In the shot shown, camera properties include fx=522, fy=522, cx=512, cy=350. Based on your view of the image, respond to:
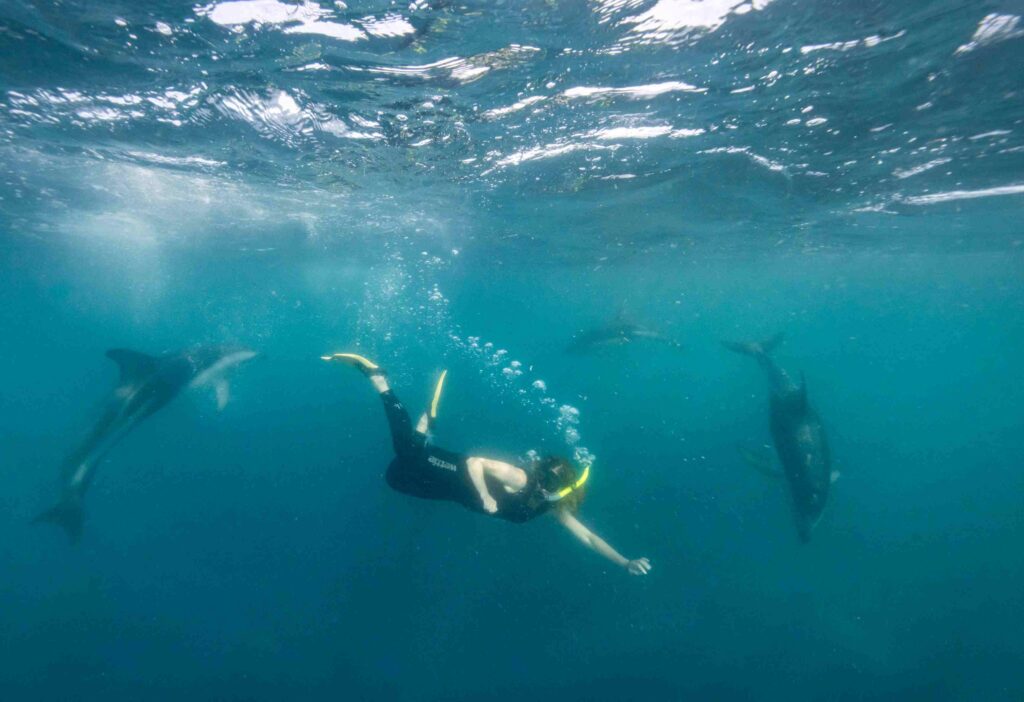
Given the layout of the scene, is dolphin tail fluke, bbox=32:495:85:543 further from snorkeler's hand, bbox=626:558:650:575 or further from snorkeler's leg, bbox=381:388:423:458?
snorkeler's hand, bbox=626:558:650:575

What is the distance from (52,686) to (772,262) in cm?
4386

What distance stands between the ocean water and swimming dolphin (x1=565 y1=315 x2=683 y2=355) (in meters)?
4.18

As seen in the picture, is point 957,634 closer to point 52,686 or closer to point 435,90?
point 435,90

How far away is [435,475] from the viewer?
8.45 m

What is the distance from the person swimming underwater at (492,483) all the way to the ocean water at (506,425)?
6.37 metres

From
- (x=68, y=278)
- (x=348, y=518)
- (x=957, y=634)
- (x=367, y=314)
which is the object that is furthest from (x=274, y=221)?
(x=367, y=314)

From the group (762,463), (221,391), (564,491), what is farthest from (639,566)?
(221,391)

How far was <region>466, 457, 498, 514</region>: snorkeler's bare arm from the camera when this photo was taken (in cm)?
794

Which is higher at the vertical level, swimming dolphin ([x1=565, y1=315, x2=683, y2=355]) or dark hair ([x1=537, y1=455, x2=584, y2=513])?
dark hair ([x1=537, y1=455, x2=584, y2=513])

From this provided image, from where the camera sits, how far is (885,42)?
8.48 meters

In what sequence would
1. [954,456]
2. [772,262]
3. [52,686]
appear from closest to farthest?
[52,686] < [954,456] < [772,262]

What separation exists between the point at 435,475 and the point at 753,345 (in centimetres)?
1694

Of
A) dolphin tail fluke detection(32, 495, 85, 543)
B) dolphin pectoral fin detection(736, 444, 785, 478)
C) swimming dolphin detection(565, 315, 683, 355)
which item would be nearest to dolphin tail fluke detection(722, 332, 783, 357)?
swimming dolphin detection(565, 315, 683, 355)

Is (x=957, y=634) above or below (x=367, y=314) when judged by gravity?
above
